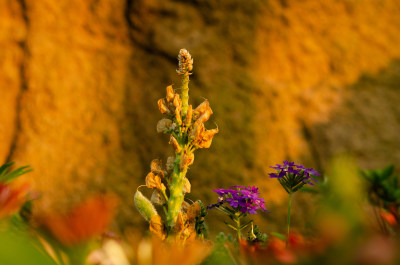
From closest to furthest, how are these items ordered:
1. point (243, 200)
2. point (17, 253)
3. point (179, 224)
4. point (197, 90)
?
1. point (17, 253)
2. point (179, 224)
3. point (243, 200)
4. point (197, 90)

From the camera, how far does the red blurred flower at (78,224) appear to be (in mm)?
233

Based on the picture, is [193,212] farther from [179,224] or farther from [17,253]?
[17,253]

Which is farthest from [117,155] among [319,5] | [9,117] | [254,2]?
[319,5]

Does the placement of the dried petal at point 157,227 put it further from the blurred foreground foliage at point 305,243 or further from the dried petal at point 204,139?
the blurred foreground foliage at point 305,243

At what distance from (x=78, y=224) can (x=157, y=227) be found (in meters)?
0.32

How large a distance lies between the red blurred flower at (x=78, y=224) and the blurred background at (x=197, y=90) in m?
2.06

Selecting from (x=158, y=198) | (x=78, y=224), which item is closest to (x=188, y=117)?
(x=158, y=198)

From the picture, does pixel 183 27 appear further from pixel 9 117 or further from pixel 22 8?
pixel 9 117

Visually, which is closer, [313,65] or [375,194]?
[375,194]

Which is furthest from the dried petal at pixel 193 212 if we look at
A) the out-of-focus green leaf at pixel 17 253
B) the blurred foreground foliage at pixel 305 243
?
the out-of-focus green leaf at pixel 17 253

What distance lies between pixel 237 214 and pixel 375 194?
696 millimetres

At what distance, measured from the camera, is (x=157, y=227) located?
0.54 meters

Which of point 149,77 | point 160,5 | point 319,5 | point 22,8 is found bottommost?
point 149,77

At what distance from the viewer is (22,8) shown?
2.45m
